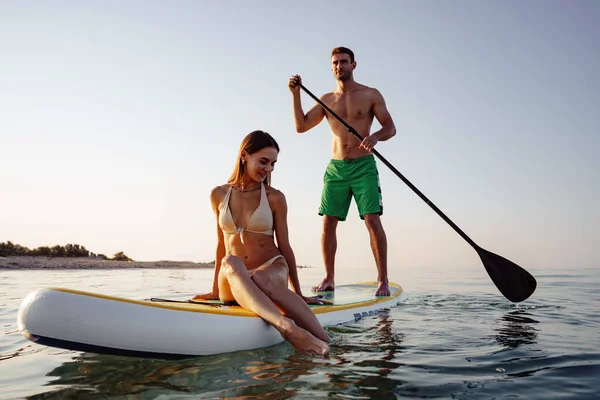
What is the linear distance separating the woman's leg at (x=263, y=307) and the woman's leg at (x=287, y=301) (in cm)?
10

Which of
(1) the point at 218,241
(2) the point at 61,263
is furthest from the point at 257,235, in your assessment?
(2) the point at 61,263

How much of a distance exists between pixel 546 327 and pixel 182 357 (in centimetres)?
315

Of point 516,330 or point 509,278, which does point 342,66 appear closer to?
point 509,278

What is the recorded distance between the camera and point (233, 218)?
362 cm

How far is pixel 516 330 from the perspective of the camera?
3.98 m

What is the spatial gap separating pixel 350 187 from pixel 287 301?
9.51 ft

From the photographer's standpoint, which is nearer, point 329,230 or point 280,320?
point 280,320

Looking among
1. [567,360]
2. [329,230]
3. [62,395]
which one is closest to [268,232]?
[62,395]

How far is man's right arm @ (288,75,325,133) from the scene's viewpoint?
5702mm

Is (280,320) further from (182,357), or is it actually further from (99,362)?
(99,362)

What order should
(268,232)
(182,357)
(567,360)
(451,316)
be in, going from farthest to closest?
(451,316) → (268,232) → (567,360) → (182,357)

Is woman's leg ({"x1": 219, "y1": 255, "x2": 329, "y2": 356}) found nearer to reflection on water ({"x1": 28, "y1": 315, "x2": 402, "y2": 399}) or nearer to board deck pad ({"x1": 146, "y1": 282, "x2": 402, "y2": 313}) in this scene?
reflection on water ({"x1": 28, "y1": 315, "x2": 402, "y2": 399})

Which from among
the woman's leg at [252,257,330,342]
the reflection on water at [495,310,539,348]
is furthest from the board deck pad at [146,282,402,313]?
the reflection on water at [495,310,539,348]

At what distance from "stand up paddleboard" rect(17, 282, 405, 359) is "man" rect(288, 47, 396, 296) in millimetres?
2774
